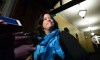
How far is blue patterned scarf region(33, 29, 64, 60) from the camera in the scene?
1.19 meters

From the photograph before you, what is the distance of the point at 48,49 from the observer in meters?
1.26

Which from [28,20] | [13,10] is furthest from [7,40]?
[28,20]

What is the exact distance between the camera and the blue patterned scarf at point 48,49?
119cm

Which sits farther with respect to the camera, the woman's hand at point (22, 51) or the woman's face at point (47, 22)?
the woman's face at point (47, 22)

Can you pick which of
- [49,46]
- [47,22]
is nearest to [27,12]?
[47,22]

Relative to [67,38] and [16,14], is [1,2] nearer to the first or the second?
[16,14]

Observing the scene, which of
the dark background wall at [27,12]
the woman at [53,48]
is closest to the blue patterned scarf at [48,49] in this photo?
the woman at [53,48]

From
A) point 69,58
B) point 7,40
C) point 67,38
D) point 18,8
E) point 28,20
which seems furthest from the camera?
point 28,20

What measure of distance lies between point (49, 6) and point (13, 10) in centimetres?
107

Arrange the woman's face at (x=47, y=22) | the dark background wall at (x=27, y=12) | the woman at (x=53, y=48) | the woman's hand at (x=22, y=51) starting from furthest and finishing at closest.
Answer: the dark background wall at (x=27, y=12) < the woman's face at (x=47, y=22) < the woman at (x=53, y=48) < the woman's hand at (x=22, y=51)

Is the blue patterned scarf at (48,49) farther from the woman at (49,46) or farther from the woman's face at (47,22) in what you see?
the woman's face at (47,22)

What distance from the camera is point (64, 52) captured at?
1.19 meters

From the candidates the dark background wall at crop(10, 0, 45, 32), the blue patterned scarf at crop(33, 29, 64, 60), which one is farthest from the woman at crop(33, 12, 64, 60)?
the dark background wall at crop(10, 0, 45, 32)

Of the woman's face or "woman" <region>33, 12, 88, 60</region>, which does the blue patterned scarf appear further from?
the woman's face
